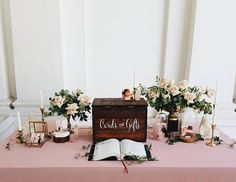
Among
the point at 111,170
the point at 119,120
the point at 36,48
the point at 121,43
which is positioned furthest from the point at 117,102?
the point at 36,48

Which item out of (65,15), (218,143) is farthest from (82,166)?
(65,15)

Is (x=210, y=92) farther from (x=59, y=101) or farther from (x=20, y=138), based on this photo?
(x=20, y=138)

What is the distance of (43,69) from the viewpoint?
251cm

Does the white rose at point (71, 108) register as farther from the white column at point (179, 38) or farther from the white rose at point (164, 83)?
the white column at point (179, 38)

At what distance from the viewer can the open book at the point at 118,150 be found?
1499 mm

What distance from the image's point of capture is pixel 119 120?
1.74 meters

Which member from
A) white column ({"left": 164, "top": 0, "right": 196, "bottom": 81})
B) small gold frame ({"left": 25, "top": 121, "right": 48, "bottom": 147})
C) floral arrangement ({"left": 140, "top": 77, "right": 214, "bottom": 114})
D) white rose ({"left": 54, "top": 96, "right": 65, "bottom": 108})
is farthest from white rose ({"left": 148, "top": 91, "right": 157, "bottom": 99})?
white column ({"left": 164, "top": 0, "right": 196, "bottom": 81})

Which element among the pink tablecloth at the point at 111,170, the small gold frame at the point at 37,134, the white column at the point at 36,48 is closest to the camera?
the pink tablecloth at the point at 111,170

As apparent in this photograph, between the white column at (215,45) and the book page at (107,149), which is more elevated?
the white column at (215,45)

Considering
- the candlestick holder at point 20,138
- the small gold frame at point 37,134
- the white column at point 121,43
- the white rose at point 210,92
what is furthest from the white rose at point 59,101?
the white rose at point 210,92

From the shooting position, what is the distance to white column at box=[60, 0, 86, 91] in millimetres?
2453

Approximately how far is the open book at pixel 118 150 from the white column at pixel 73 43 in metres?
1.12

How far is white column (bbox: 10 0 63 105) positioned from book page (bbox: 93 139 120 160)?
1.13 metres

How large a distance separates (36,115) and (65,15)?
1153 mm
